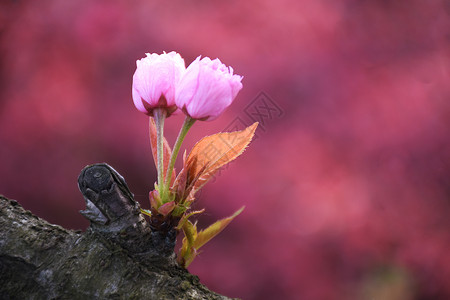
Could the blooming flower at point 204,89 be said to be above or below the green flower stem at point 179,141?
above

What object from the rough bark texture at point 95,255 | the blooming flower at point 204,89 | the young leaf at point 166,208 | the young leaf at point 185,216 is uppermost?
the blooming flower at point 204,89

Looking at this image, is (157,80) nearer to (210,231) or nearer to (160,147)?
(160,147)

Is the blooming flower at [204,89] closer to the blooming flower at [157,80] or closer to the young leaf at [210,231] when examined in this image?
the blooming flower at [157,80]

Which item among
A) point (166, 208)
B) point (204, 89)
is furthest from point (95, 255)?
point (204, 89)

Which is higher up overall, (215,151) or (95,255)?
(215,151)

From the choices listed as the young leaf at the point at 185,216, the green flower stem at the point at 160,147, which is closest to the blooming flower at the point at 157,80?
the green flower stem at the point at 160,147
